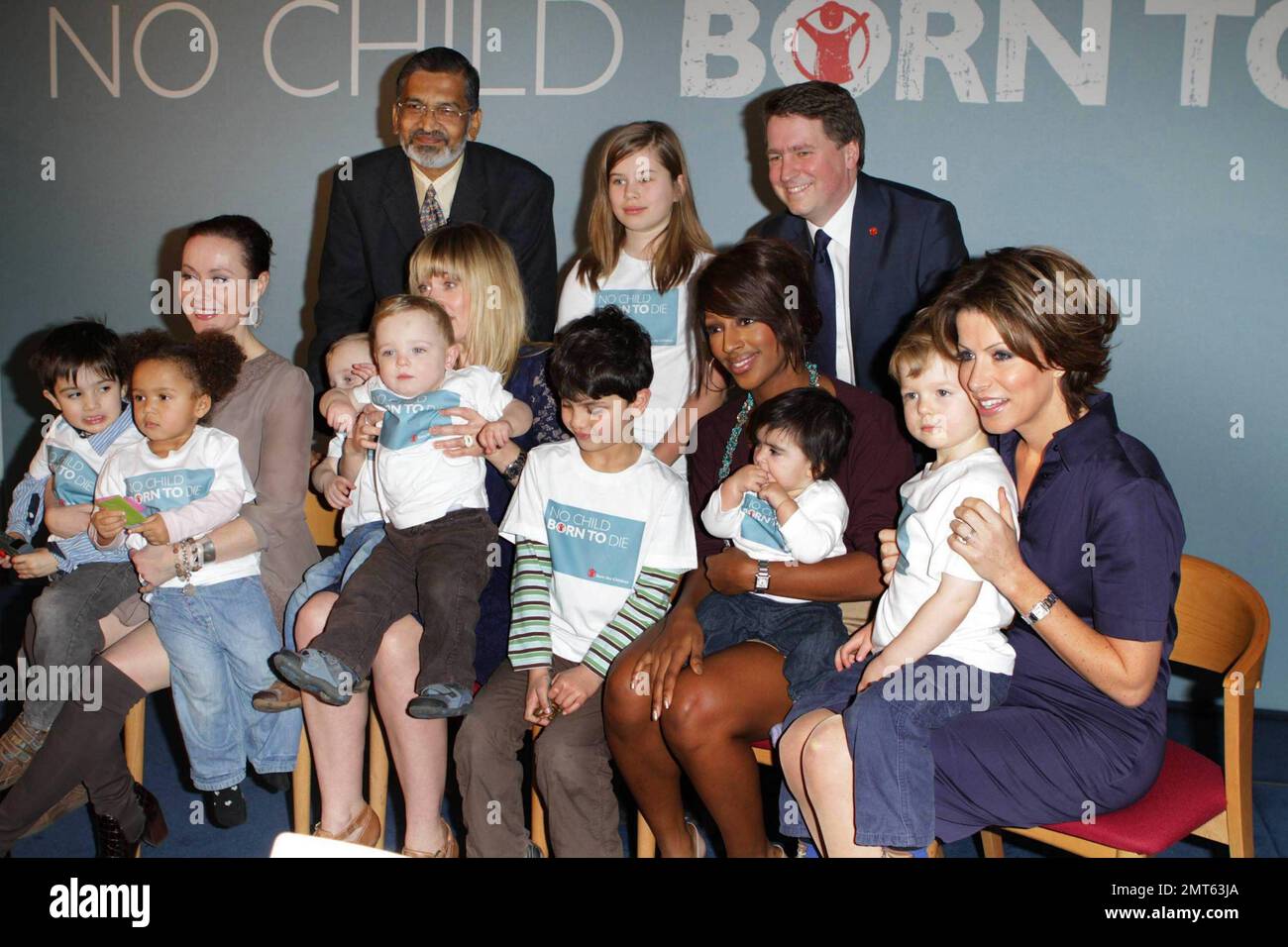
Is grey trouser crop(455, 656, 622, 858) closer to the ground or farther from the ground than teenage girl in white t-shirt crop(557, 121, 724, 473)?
closer to the ground

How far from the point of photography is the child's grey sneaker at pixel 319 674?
96.7 inches

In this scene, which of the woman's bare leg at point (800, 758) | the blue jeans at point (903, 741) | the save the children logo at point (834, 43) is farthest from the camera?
the save the children logo at point (834, 43)

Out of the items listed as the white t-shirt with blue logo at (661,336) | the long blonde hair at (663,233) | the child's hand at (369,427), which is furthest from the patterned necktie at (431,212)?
the child's hand at (369,427)

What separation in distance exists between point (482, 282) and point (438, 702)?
1.05 metres

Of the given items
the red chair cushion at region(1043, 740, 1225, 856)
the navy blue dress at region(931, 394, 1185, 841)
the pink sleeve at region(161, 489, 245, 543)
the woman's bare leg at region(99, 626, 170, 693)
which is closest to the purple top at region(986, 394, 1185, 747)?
the navy blue dress at region(931, 394, 1185, 841)

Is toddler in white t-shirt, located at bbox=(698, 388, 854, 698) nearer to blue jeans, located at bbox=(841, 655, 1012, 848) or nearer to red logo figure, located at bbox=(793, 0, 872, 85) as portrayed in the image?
blue jeans, located at bbox=(841, 655, 1012, 848)

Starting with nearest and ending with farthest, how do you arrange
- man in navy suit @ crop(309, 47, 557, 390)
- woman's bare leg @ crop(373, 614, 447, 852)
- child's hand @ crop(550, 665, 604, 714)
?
child's hand @ crop(550, 665, 604, 714), woman's bare leg @ crop(373, 614, 447, 852), man in navy suit @ crop(309, 47, 557, 390)

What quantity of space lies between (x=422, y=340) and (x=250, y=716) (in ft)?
3.34

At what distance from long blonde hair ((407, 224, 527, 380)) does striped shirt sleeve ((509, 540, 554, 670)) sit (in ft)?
1.77

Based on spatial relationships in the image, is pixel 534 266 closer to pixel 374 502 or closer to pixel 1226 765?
pixel 374 502

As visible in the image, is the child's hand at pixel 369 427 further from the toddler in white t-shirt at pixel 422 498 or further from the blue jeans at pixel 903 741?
the blue jeans at pixel 903 741

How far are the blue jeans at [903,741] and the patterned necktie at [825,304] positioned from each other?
1.18 metres

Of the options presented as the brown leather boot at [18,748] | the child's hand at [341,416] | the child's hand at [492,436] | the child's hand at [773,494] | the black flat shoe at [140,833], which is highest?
the child's hand at [341,416]

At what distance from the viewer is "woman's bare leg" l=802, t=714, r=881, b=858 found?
2.17 metres
